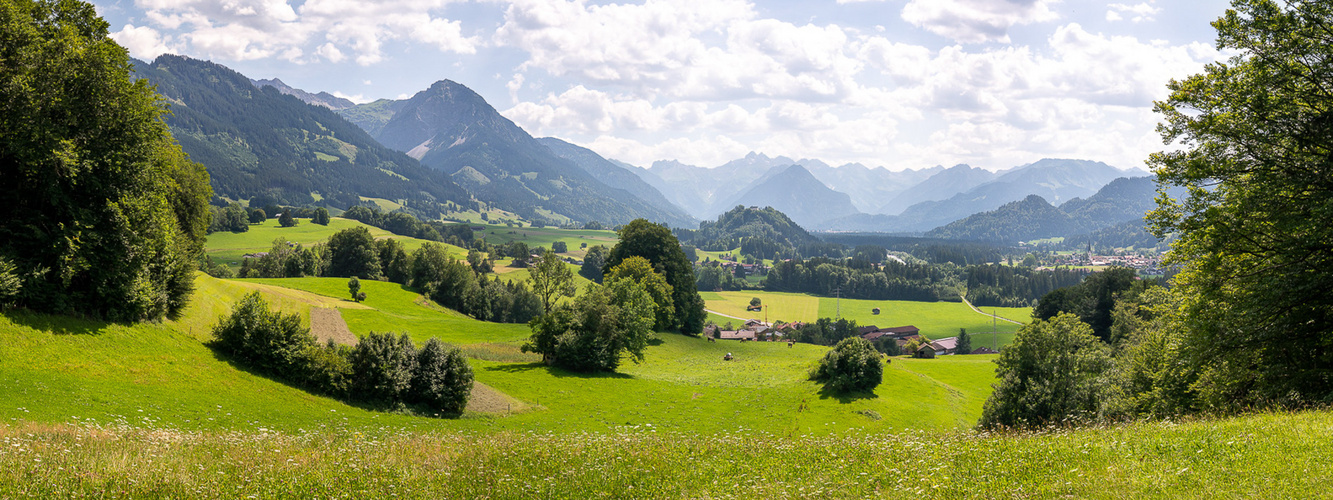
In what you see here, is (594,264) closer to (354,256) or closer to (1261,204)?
(354,256)

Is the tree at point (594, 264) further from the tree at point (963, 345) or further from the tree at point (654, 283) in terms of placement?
the tree at point (963, 345)

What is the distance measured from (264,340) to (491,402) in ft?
42.9

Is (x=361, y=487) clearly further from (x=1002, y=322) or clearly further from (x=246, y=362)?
(x=1002, y=322)

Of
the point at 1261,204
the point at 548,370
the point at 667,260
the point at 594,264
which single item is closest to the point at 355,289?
the point at 667,260

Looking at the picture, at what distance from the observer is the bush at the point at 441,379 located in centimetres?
3559

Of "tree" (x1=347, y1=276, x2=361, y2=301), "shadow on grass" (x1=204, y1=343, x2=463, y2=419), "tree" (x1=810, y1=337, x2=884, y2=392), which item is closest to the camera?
"shadow on grass" (x1=204, y1=343, x2=463, y2=419)

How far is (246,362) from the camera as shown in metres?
32.6

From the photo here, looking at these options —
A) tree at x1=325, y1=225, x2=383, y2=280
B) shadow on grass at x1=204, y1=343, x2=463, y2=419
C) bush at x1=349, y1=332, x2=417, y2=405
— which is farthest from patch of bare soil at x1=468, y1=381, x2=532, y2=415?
tree at x1=325, y1=225, x2=383, y2=280

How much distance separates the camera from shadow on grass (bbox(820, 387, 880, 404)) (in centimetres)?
5209

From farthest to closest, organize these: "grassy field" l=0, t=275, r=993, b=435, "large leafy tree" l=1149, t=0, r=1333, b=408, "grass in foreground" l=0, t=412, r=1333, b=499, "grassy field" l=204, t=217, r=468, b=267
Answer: "grassy field" l=204, t=217, r=468, b=267
"grassy field" l=0, t=275, r=993, b=435
"large leafy tree" l=1149, t=0, r=1333, b=408
"grass in foreground" l=0, t=412, r=1333, b=499

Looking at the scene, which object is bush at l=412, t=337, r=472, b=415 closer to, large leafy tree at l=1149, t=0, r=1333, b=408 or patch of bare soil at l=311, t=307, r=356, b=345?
patch of bare soil at l=311, t=307, r=356, b=345

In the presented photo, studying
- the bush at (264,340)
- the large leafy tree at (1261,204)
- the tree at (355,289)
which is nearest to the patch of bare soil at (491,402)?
the bush at (264,340)

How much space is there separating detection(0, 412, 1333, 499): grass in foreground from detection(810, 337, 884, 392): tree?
127 ft

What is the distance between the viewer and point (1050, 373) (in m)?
Answer: 39.8
